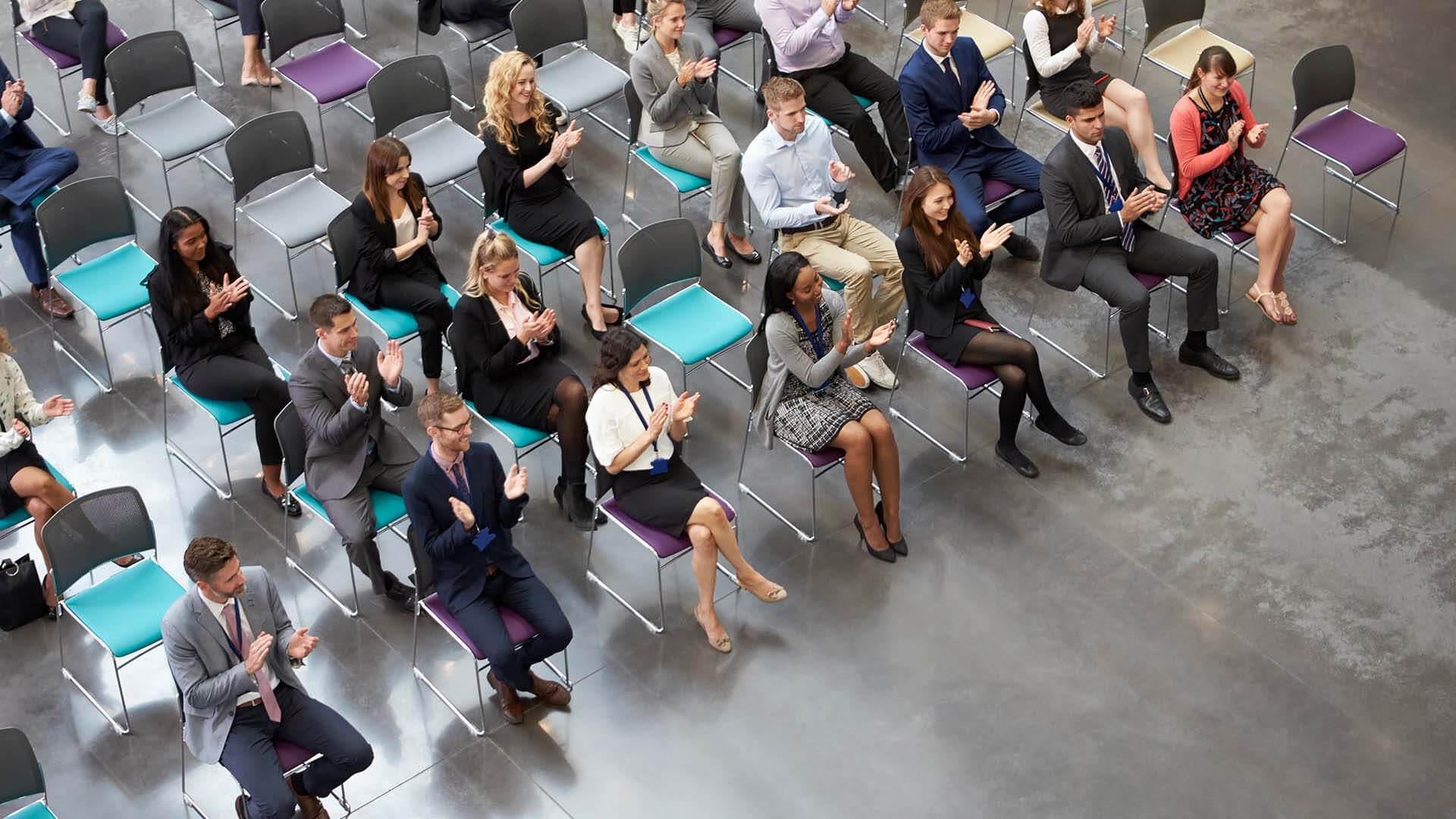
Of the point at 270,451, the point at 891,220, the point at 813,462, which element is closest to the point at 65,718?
the point at 270,451

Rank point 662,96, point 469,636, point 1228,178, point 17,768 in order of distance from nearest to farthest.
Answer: point 17,768 → point 469,636 → point 1228,178 → point 662,96

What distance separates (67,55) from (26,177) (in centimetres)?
138

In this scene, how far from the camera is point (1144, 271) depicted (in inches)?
324

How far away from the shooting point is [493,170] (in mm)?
8195

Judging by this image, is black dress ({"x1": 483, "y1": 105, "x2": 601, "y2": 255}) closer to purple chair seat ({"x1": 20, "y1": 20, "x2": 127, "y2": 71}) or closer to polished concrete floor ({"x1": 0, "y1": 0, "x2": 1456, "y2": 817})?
polished concrete floor ({"x1": 0, "y1": 0, "x2": 1456, "y2": 817})

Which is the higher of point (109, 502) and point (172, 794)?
point (109, 502)

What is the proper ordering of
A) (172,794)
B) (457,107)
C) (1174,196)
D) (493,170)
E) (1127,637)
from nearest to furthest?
(172,794)
(1127,637)
(493,170)
(1174,196)
(457,107)

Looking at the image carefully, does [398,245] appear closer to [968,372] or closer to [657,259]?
[657,259]

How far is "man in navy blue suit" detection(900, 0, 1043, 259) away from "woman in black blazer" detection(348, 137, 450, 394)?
104 inches

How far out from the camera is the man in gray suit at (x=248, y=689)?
5.79m

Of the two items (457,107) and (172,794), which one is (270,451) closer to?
(172,794)

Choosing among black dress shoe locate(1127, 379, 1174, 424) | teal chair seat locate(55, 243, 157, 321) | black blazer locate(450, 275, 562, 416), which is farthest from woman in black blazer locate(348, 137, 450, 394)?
black dress shoe locate(1127, 379, 1174, 424)

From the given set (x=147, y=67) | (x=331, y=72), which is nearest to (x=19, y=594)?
(x=147, y=67)

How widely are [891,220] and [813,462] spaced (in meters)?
2.47
